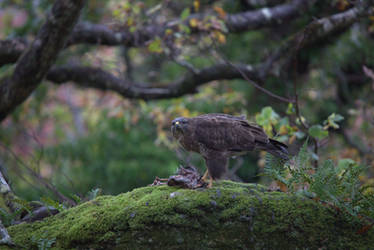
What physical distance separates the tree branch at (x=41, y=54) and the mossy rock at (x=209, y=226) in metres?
2.35

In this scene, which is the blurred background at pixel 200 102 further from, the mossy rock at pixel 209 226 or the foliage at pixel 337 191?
the mossy rock at pixel 209 226

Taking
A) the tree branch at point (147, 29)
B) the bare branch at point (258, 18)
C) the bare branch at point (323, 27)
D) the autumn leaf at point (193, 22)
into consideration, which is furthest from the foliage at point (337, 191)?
the bare branch at point (258, 18)

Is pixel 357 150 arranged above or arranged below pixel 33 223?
below

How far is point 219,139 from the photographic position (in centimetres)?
400

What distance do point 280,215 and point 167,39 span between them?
4434 millimetres

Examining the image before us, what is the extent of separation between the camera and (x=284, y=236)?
310 centimetres

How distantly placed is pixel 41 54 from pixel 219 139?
251 cm

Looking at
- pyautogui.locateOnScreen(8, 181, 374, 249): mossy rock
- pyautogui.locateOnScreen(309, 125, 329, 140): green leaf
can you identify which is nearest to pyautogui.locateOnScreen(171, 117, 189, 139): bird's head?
pyautogui.locateOnScreen(8, 181, 374, 249): mossy rock

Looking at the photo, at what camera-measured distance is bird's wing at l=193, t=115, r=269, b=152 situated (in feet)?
13.1

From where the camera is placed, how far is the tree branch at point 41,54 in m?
4.75

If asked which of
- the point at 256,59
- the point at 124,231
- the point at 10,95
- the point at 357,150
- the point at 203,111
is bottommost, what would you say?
the point at 357,150

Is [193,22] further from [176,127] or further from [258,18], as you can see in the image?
[176,127]

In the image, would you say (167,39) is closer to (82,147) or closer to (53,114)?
(82,147)

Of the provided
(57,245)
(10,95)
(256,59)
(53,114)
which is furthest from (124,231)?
(53,114)
